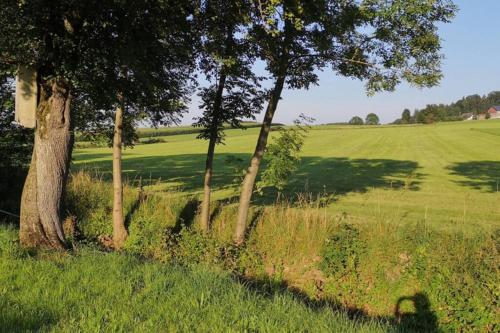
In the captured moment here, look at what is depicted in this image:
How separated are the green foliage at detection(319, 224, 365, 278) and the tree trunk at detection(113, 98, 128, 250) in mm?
5230

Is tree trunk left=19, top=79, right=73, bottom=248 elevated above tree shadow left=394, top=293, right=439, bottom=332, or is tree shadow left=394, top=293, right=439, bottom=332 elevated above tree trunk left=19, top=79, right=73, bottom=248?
tree trunk left=19, top=79, right=73, bottom=248

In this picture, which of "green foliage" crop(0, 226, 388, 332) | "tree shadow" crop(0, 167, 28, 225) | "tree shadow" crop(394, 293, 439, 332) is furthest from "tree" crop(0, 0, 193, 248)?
"tree shadow" crop(0, 167, 28, 225)

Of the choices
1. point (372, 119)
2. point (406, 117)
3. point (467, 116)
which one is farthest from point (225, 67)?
point (467, 116)

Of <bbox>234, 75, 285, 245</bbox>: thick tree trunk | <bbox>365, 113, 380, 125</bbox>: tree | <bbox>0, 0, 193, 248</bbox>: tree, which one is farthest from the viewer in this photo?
<bbox>365, 113, 380, 125</bbox>: tree

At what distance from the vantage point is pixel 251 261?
973 cm

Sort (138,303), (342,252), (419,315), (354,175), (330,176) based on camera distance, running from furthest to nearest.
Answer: (354,175), (330,176), (342,252), (419,315), (138,303)

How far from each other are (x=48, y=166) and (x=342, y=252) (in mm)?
5562

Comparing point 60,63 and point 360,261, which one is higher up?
point 60,63

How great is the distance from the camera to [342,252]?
8.84 m

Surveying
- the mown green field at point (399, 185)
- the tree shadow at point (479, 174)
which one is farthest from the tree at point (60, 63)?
the tree shadow at point (479, 174)

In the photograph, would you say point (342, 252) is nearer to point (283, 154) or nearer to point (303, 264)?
point (303, 264)

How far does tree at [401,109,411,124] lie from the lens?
167 meters

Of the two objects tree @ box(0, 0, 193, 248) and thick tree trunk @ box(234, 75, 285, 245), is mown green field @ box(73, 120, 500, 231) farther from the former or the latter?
tree @ box(0, 0, 193, 248)

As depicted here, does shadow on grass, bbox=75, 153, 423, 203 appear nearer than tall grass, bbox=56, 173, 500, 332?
No
